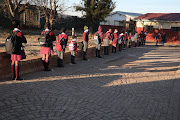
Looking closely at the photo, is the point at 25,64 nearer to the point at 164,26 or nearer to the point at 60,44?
the point at 60,44

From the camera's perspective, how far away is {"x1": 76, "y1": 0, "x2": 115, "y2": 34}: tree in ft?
61.5

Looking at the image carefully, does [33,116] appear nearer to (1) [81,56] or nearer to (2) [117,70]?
(2) [117,70]

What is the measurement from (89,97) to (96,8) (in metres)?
15.4

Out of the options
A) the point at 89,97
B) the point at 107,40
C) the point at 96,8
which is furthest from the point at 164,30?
the point at 89,97

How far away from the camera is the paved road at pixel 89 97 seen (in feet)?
13.3

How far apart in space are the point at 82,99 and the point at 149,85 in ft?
9.35

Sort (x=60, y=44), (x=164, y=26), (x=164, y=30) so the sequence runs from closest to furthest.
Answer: (x=60, y=44), (x=164, y=30), (x=164, y=26)

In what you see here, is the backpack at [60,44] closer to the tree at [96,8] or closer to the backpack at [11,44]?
the backpack at [11,44]

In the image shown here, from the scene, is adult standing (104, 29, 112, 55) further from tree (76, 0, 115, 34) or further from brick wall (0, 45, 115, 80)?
tree (76, 0, 115, 34)

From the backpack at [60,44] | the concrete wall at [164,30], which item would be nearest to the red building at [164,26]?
the concrete wall at [164,30]

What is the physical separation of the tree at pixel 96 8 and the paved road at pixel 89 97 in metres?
12.4

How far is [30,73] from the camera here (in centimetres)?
686

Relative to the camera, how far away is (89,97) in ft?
16.7

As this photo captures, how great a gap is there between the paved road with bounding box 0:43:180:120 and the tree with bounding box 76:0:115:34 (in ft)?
40.5
